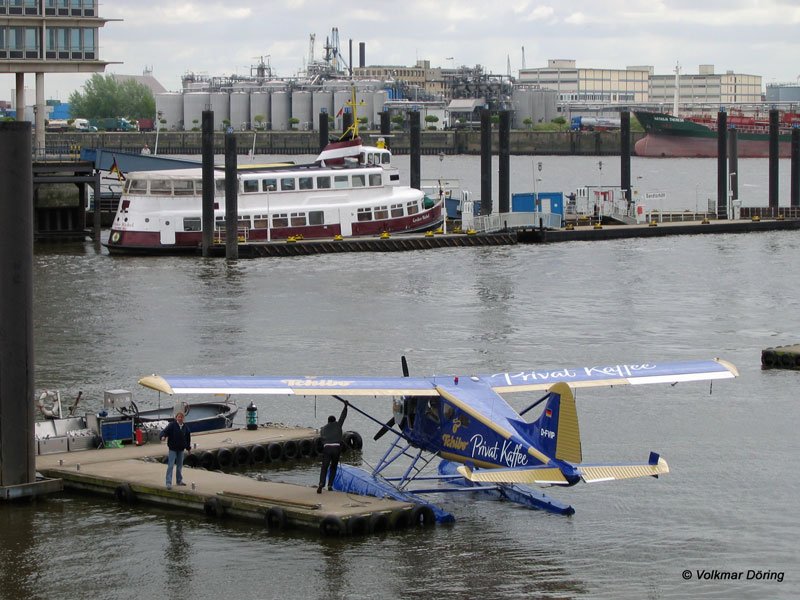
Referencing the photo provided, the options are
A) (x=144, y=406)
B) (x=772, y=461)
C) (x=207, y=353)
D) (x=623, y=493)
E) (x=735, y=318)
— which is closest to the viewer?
(x=623, y=493)

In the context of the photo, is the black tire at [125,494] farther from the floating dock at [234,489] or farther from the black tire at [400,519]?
the black tire at [400,519]

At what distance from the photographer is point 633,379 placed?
21922 millimetres

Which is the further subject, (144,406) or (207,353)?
(207,353)

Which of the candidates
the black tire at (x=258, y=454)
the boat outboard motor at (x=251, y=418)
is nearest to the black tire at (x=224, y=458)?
the black tire at (x=258, y=454)

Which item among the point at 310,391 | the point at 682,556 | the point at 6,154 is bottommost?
the point at 682,556

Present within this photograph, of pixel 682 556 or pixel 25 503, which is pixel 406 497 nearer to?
pixel 682 556

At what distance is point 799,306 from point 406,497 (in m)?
31.4

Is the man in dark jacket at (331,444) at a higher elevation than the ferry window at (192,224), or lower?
lower

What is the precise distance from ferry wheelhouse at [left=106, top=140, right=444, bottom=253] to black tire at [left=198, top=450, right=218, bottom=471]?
37.9 m

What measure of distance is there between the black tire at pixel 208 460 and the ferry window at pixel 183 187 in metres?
39.0

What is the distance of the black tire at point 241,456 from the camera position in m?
25.6

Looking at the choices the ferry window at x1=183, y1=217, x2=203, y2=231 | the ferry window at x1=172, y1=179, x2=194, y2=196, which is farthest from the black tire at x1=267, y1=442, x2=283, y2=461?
the ferry window at x1=172, y1=179, x2=194, y2=196

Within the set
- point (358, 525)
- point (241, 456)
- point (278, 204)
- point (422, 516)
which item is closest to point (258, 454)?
point (241, 456)

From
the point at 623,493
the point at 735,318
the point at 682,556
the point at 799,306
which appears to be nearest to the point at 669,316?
the point at 735,318
